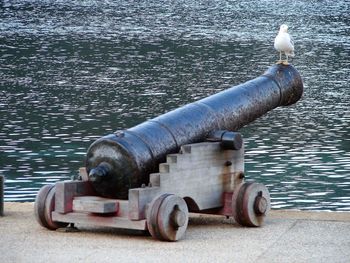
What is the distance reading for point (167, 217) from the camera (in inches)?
500

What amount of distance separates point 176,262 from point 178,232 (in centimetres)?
102

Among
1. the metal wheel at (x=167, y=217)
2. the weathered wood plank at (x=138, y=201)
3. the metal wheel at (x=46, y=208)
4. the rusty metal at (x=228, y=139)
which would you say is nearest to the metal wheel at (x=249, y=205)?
the rusty metal at (x=228, y=139)

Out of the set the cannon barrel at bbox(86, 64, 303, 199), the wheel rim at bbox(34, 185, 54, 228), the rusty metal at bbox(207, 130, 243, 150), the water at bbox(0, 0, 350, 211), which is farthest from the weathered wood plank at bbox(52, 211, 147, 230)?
the water at bbox(0, 0, 350, 211)

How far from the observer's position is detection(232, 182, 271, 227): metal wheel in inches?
541

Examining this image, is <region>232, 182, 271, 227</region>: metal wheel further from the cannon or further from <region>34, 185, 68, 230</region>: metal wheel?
<region>34, 185, 68, 230</region>: metal wheel

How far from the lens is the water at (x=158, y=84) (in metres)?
24.0

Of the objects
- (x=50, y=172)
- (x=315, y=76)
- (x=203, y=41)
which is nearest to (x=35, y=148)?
(x=50, y=172)

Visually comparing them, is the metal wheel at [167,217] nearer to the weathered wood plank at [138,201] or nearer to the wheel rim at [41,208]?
the weathered wood plank at [138,201]

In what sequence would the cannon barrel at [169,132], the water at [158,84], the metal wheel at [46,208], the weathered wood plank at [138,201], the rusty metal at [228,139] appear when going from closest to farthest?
the weathered wood plank at [138,201] → the cannon barrel at [169,132] → the metal wheel at [46,208] → the rusty metal at [228,139] → the water at [158,84]

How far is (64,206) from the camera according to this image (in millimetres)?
13258

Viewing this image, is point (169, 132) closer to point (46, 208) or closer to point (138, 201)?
point (138, 201)

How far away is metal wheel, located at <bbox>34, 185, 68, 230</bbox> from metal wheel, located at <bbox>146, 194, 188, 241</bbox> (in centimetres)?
116


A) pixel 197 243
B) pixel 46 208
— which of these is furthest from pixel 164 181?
pixel 46 208

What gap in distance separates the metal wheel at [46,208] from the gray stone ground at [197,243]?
0.28 ft
